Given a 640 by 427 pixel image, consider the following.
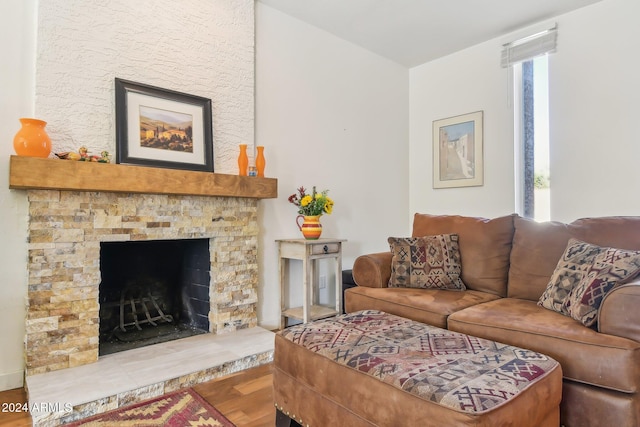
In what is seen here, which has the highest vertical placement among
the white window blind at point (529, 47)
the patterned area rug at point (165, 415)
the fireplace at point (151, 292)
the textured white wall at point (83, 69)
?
the white window blind at point (529, 47)

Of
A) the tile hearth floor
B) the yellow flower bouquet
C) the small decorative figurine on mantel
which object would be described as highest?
the small decorative figurine on mantel

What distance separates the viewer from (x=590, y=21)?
10.2ft

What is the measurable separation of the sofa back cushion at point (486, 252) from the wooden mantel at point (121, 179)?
1.54 m

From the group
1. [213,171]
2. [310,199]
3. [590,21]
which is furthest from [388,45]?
[213,171]

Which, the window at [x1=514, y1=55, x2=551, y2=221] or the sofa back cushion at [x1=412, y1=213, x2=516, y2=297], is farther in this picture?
the window at [x1=514, y1=55, x2=551, y2=221]

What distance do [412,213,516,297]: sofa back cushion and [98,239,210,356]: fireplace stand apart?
1868mm

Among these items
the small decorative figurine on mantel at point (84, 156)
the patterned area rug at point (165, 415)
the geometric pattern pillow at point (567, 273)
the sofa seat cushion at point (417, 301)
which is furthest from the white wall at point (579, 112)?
the small decorative figurine on mantel at point (84, 156)

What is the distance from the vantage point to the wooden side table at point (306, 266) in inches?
112

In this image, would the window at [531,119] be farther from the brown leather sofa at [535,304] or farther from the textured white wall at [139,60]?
the textured white wall at [139,60]

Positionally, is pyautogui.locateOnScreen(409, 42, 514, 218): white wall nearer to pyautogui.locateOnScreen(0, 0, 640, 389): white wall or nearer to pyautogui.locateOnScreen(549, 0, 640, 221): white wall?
pyautogui.locateOnScreen(0, 0, 640, 389): white wall

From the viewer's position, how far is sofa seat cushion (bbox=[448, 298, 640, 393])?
4.71 feet

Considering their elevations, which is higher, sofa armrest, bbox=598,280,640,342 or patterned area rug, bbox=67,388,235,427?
sofa armrest, bbox=598,280,640,342

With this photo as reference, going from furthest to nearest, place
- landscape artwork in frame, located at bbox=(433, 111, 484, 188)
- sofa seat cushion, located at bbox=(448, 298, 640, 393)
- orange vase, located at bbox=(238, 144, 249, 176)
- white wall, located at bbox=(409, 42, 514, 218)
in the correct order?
1. landscape artwork in frame, located at bbox=(433, 111, 484, 188)
2. white wall, located at bbox=(409, 42, 514, 218)
3. orange vase, located at bbox=(238, 144, 249, 176)
4. sofa seat cushion, located at bbox=(448, 298, 640, 393)

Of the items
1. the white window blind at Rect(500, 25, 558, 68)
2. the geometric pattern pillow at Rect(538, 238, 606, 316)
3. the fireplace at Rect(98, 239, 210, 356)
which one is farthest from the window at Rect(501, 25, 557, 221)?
the fireplace at Rect(98, 239, 210, 356)
